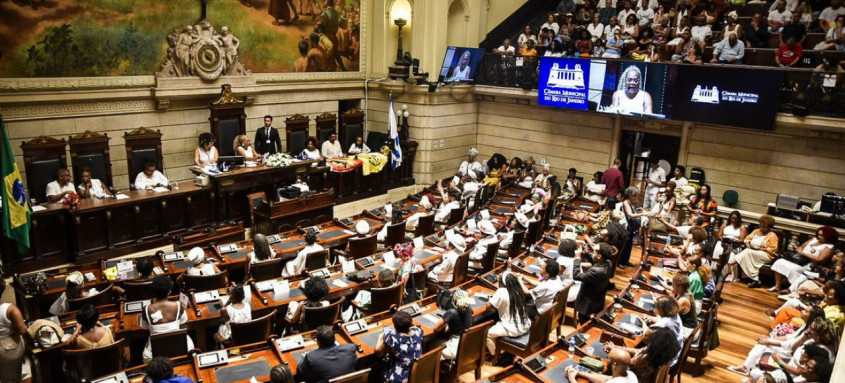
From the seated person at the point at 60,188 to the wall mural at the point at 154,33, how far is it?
193cm

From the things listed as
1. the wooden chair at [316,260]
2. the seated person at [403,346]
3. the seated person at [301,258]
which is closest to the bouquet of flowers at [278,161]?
the seated person at [301,258]

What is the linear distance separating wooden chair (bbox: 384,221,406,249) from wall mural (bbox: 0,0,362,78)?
6263 millimetres

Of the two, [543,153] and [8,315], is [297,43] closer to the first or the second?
[543,153]

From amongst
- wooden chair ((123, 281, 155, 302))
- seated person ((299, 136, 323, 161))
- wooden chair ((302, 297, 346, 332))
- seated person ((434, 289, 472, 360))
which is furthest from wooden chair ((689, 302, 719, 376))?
seated person ((299, 136, 323, 161))

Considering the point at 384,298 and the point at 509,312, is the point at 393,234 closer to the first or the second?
the point at 384,298

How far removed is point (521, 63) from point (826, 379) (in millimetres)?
11269

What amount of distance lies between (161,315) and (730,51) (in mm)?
12350

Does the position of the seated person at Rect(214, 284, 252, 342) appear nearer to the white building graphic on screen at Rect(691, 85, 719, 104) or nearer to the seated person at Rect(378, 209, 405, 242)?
the seated person at Rect(378, 209, 405, 242)

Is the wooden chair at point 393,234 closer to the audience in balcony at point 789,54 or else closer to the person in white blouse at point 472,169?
the person in white blouse at point 472,169

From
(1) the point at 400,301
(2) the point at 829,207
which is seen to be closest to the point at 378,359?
(1) the point at 400,301

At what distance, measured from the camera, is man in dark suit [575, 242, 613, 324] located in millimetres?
7594

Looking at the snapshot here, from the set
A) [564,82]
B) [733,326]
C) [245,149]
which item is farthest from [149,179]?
[733,326]

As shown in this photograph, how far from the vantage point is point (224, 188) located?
1184cm

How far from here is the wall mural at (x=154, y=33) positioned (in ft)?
34.3
